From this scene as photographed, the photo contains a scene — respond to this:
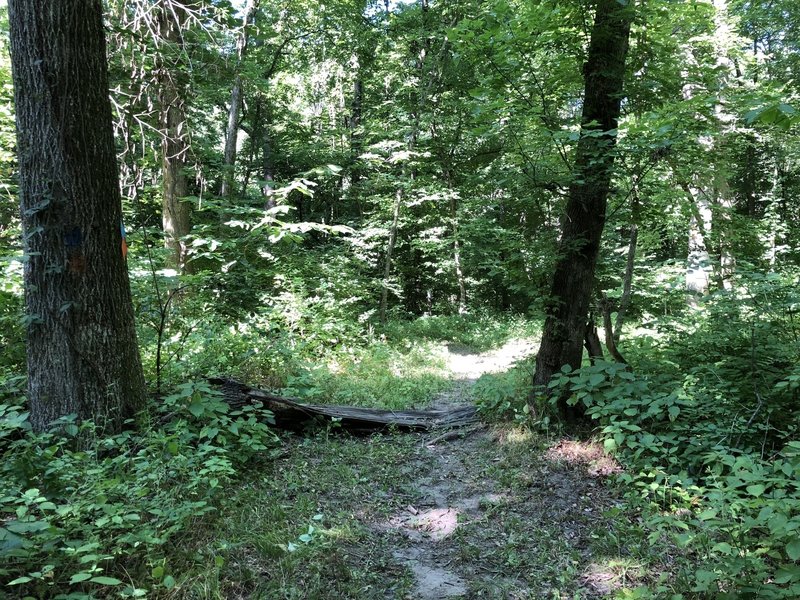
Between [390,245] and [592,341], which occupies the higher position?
[390,245]

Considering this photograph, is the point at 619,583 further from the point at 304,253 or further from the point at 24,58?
the point at 304,253

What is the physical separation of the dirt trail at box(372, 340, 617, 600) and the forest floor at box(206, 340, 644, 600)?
1cm

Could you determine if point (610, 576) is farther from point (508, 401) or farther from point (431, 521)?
point (508, 401)

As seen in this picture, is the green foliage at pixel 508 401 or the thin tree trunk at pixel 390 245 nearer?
the green foliage at pixel 508 401

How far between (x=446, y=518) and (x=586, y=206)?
340 cm

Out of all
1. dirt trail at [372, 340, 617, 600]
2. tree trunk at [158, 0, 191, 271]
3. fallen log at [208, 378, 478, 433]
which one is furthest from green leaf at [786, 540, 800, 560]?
tree trunk at [158, 0, 191, 271]

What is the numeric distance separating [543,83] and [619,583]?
468 cm

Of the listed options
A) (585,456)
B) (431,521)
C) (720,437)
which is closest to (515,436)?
(585,456)

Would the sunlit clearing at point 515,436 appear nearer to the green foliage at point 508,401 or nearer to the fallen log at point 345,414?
the green foliage at point 508,401

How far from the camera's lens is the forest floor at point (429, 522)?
2.81m

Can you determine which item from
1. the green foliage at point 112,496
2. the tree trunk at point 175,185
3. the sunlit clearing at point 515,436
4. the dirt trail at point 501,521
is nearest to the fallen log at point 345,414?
the dirt trail at point 501,521

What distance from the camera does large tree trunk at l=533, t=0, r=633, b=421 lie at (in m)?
4.56

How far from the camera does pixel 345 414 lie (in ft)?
18.3

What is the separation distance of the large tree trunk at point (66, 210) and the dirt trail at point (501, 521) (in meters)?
2.61
